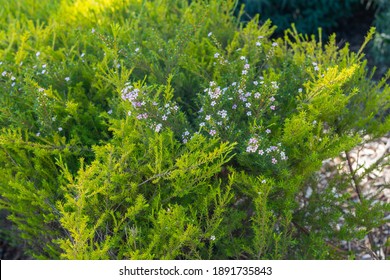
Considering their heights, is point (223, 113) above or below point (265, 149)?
above

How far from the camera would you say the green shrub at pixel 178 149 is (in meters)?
2.13

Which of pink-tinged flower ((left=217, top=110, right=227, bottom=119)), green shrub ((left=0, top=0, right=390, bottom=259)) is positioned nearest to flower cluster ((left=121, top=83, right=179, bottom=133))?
green shrub ((left=0, top=0, right=390, bottom=259))

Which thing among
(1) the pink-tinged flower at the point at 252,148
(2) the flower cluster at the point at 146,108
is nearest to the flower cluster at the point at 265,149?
(1) the pink-tinged flower at the point at 252,148

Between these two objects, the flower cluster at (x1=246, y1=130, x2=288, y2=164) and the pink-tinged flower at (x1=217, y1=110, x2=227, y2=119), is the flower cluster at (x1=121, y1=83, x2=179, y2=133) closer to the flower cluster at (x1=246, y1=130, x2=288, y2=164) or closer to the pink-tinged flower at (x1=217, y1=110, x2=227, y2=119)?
the pink-tinged flower at (x1=217, y1=110, x2=227, y2=119)

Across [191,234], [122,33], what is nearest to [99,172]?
[191,234]

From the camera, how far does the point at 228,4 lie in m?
3.20

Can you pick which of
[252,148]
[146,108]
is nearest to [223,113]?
[252,148]

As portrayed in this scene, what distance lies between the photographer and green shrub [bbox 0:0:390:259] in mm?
2126

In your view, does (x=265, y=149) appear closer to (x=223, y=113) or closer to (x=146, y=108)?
(x=223, y=113)

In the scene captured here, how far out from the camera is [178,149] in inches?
90.7

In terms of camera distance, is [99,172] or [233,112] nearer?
[99,172]
